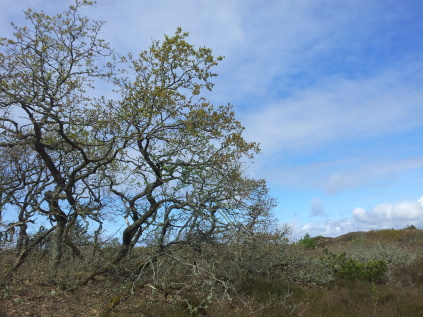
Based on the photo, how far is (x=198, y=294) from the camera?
9.24 meters

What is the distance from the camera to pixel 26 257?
10.4m

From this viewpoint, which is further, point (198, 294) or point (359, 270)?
point (359, 270)

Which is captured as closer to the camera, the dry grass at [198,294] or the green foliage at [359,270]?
the dry grass at [198,294]

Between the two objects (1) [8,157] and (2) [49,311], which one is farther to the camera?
(1) [8,157]

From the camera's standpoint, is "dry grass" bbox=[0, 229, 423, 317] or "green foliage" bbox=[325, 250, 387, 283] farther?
"green foliage" bbox=[325, 250, 387, 283]

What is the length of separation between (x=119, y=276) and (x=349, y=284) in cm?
727

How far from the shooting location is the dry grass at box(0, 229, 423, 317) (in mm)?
8266

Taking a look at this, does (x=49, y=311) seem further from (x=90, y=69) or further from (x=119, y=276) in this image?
(x=90, y=69)

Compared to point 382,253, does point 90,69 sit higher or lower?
higher

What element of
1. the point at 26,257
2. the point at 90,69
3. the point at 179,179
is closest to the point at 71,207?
the point at 26,257

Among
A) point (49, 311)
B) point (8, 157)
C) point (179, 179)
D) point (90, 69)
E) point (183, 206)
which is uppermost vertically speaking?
point (90, 69)

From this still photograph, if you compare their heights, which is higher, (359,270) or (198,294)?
(359,270)

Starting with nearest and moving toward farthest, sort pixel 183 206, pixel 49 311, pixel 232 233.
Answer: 1. pixel 49 311
2. pixel 232 233
3. pixel 183 206

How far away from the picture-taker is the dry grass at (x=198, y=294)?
8.27 m
